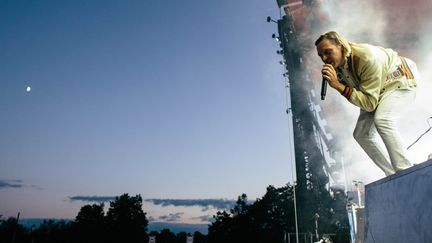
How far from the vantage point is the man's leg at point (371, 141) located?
103 inches

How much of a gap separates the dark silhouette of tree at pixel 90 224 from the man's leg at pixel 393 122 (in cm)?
7591

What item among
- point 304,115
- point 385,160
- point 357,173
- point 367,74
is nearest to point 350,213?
point 385,160

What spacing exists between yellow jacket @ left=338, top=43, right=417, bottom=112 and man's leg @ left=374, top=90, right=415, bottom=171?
0.18 feet

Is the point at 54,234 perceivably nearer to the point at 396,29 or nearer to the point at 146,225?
the point at 146,225

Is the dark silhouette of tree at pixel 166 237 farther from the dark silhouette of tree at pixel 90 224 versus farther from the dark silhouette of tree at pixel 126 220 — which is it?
the dark silhouette of tree at pixel 90 224

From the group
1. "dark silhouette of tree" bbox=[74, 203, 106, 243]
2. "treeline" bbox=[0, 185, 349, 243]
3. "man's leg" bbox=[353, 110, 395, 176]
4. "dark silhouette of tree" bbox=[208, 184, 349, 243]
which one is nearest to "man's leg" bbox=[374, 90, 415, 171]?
"man's leg" bbox=[353, 110, 395, 176]

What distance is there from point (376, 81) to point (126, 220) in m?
83.8

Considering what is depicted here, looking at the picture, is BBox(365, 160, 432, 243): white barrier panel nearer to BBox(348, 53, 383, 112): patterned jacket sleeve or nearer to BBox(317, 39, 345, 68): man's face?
BBox(348, 53, 383, 112): patterned jacket sleeve

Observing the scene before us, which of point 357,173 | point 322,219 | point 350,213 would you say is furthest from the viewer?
point 322,219

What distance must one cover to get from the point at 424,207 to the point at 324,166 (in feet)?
76.0

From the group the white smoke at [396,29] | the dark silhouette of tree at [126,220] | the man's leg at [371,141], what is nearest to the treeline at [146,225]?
the dark silhouette of tree at [126,220]

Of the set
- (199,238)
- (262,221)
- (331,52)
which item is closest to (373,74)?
(331,52)

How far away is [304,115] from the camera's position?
20.4m

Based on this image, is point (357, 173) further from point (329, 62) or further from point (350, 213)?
point (329, 62)
